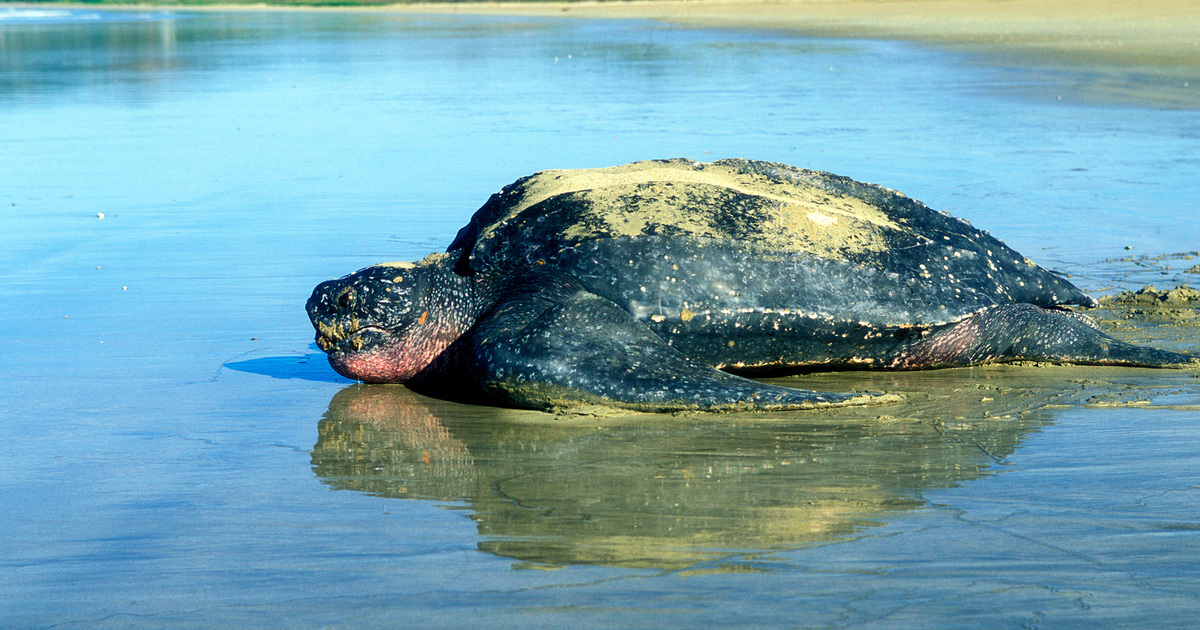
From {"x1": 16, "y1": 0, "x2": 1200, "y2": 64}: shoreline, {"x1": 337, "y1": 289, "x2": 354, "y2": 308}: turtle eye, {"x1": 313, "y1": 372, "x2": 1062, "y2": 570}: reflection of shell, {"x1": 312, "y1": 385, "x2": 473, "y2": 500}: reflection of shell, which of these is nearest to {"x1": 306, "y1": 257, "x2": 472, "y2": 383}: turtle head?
{"x1": 337, "y1": 289, "x2": 354, "y2": 308}: turtle eye

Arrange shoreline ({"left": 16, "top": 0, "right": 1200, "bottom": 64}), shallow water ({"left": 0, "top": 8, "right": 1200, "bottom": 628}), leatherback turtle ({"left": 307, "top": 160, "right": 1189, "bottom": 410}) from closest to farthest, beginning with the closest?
shallow water ({"left": 0, "top": 8, "right": 1200, "bottom": 628}) → leatherback turtle ({"left": 307, "top": 160, "right": 1189, "bottom": 410}) → shoreline ({"left": 16, "top": 0, "right": 1200, "bottom": 64})

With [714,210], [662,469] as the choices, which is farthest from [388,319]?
[662,469]

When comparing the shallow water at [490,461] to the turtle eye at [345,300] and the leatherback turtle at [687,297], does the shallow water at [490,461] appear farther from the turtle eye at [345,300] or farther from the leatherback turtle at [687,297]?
the turtle eye at [345,300]

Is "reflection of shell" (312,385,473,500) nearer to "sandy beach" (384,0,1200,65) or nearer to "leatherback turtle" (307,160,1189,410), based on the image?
"leatherback turtle" (307,160,1189,410)

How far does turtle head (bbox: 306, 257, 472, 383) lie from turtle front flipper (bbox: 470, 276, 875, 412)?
33 centimetres

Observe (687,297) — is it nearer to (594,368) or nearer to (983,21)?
(594,368)

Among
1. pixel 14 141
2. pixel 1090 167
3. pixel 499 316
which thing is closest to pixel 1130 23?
pixel 1090 167

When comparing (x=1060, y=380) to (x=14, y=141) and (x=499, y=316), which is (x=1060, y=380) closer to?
(x=499, y=316)

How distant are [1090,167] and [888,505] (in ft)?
24.5

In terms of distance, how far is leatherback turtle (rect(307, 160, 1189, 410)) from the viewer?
4.32m

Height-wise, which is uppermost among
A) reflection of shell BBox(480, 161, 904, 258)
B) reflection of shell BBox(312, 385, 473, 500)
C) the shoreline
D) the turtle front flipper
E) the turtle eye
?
the shoreline

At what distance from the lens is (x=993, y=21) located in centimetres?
3159

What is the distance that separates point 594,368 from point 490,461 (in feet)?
2.26

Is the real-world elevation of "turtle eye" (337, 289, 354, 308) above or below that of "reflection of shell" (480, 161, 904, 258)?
below
